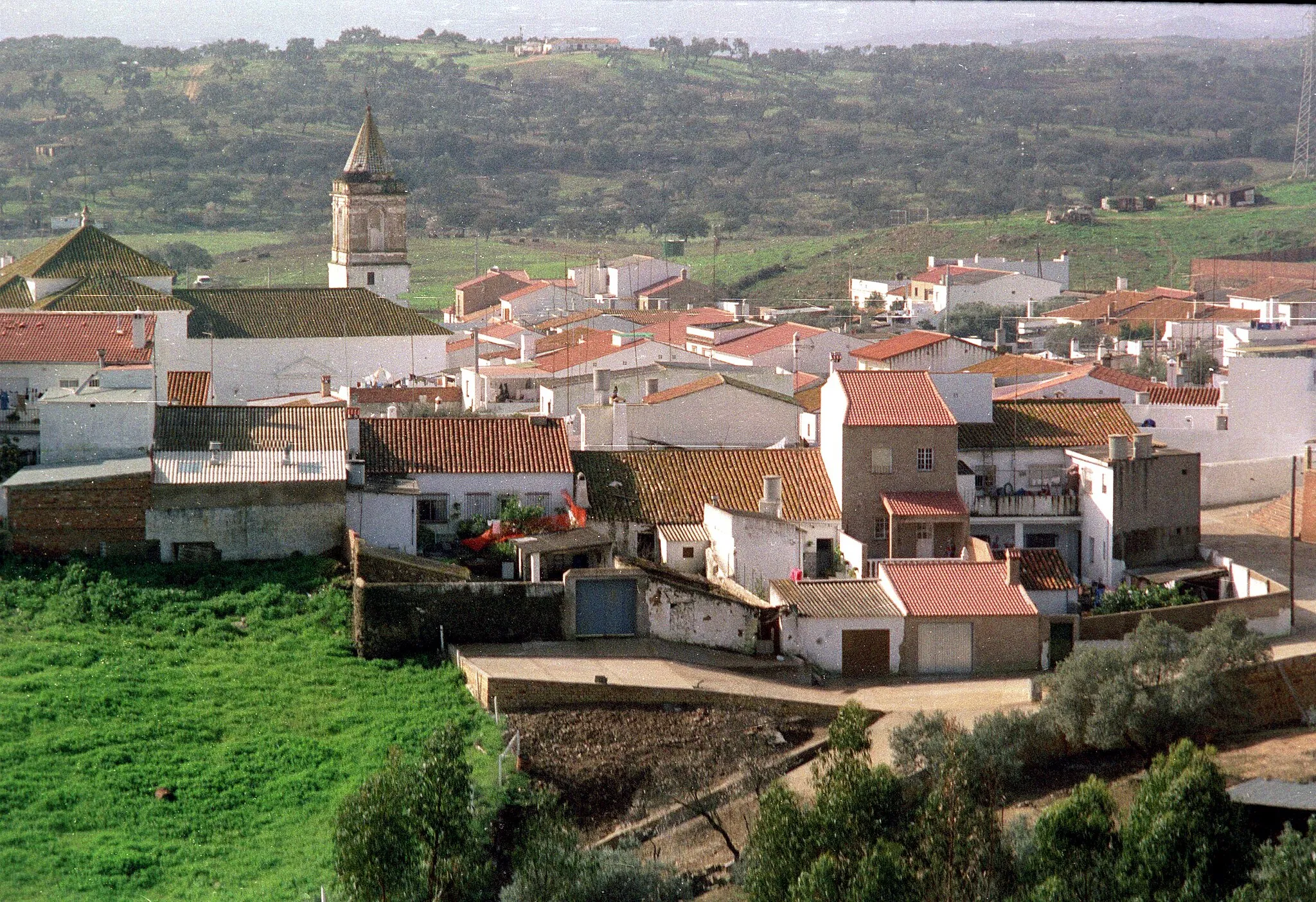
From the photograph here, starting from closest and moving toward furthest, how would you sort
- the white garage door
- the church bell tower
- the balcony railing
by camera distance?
1. the white garage door
2. the balcony railing
3. the church bell tower

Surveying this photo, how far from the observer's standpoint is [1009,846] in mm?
17094

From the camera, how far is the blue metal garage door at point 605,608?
23.2 m

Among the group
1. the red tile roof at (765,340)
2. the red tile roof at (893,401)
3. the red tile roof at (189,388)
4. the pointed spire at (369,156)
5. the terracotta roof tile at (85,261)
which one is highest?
the pointed spire at (369,156)

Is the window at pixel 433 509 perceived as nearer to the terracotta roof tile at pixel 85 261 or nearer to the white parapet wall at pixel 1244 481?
the white parapet wall at pixel 1244 481

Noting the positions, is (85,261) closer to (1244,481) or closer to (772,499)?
(772,499)

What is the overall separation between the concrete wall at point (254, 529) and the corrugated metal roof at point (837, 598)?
553cm

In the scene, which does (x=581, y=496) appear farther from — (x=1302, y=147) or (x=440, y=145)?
(x=1302, y=147)

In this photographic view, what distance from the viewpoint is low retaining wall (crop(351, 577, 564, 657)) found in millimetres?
22391

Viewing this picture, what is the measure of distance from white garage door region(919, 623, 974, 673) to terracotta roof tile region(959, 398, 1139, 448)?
442 cm

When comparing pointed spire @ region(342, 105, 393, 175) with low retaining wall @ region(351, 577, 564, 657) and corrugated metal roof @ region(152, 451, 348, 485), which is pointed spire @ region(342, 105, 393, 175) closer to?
corrugated metal roof @ region(152, 451, 348, 485)

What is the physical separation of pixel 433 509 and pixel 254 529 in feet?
8.40

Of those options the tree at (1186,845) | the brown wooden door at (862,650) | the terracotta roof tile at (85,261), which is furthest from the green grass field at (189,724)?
the terracotta roof tile at (85,261)

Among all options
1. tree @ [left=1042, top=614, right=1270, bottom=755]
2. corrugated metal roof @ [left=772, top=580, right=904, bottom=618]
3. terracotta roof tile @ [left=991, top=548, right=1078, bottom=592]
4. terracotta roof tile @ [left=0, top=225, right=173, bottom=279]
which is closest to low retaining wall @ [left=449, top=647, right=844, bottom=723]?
corrugated metal roof @ [left=772, top=580, right=904, bottom=618]

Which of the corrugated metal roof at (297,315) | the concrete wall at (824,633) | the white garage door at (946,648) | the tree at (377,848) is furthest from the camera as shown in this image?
the corrugated metal roof at (297,315)
